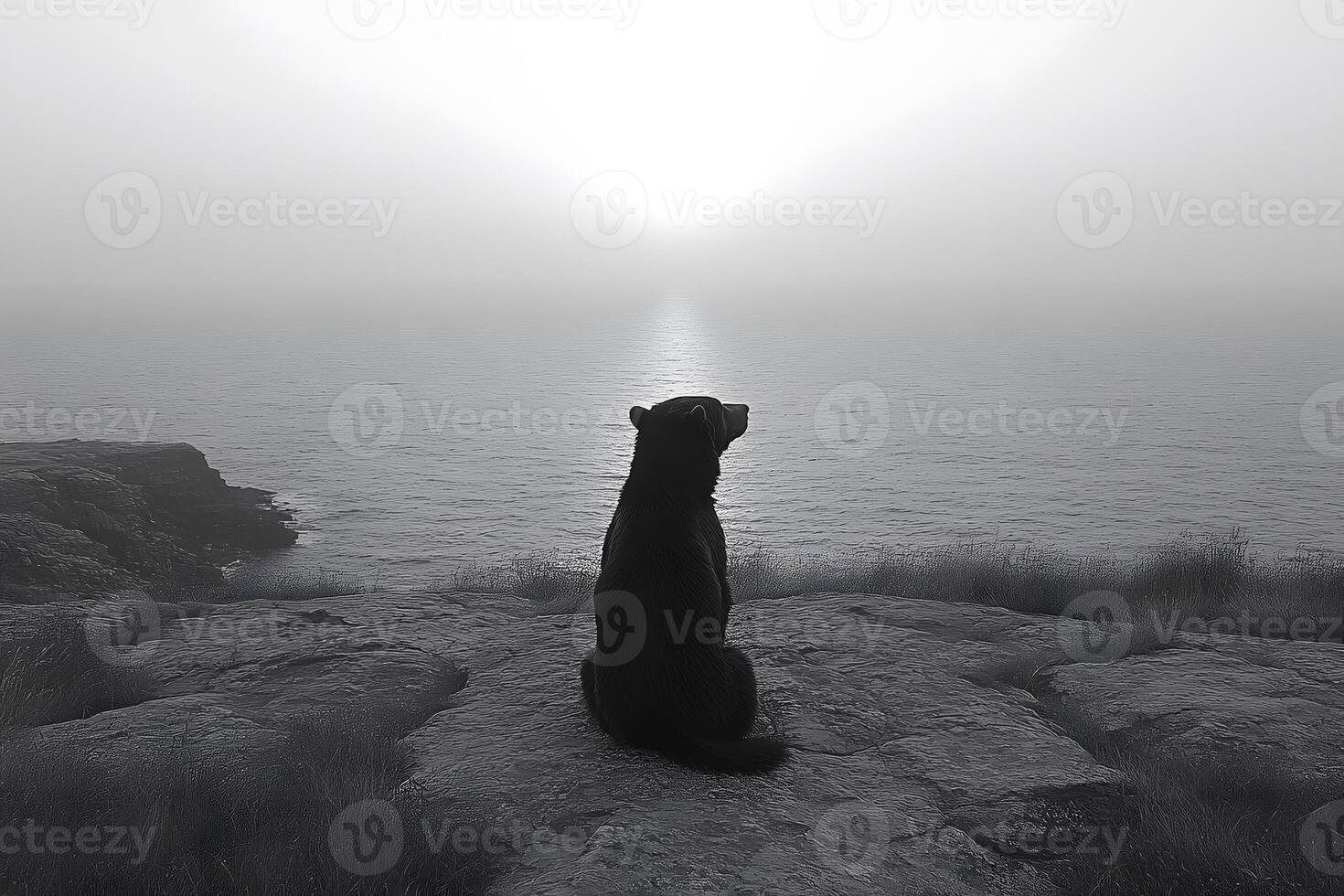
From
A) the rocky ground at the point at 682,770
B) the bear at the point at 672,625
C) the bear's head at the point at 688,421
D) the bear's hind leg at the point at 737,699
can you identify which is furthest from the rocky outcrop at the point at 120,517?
the bear's hind leg at the point at 737,699

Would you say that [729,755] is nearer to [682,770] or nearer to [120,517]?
[682,770]

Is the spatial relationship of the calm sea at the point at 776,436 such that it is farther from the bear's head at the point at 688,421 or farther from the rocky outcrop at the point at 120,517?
the bear's head at the point at 688,421

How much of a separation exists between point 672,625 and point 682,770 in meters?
0.85

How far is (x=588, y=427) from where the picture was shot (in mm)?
95062

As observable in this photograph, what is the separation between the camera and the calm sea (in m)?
54.7

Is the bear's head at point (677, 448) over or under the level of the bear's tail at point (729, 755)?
over

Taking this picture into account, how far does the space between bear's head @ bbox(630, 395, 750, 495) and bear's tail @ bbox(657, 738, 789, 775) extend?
175 centimetres

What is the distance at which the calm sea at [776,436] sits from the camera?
2153 inches

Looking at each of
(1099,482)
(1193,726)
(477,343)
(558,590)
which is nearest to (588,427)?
(1099,482)

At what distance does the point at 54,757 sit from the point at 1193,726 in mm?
7211

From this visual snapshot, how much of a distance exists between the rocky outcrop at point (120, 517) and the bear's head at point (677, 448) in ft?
87.8

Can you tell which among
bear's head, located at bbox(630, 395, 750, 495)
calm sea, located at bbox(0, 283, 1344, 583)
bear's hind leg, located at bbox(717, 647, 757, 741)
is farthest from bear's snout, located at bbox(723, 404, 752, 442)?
calm sea, located at bbox(0, 283, 1344, 583)

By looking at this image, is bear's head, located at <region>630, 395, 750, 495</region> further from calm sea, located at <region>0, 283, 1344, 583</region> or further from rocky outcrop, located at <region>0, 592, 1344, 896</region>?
calm sea, located at <region>0, 283, 1344, 583</region>

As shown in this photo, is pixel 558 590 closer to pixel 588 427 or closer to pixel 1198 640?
pixel 1198 640
